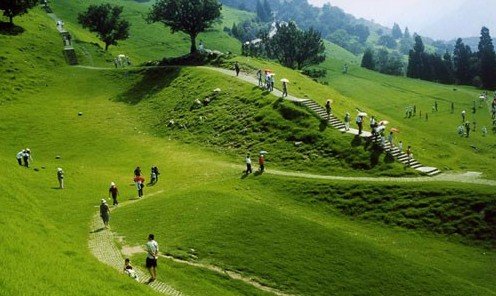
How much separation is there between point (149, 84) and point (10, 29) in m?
46.8

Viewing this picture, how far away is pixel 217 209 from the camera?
46.5 m

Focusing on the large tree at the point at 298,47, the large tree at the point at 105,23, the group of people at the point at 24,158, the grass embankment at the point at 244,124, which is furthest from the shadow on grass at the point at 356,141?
the large tree at the point at 105,23

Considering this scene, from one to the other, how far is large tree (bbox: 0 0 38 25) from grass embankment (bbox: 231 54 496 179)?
5833 cm

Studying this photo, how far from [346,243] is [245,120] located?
36712 mm

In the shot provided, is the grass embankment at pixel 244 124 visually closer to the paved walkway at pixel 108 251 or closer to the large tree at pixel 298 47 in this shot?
the paved walkway at pixel 108 251

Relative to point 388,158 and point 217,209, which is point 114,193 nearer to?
point 217,209

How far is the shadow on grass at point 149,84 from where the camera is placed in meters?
95.6

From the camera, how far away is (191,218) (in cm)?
4509

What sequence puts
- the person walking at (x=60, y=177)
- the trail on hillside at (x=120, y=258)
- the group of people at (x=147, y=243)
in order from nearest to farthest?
the group of people at (x=147, y=243)
the trail on hillside at (x=120, y=258)
the person walking at (x=60, y=177)

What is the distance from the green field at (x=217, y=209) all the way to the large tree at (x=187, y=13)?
56.2ft

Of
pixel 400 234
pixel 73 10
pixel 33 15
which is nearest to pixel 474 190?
pixel 400 234

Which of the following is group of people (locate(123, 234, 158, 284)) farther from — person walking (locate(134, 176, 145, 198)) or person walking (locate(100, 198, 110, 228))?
person walking (locate(134, 176, 145, 198))

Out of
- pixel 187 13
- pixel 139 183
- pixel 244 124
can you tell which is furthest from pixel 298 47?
pixel 139 183

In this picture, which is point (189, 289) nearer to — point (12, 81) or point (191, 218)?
point (191, 218)
